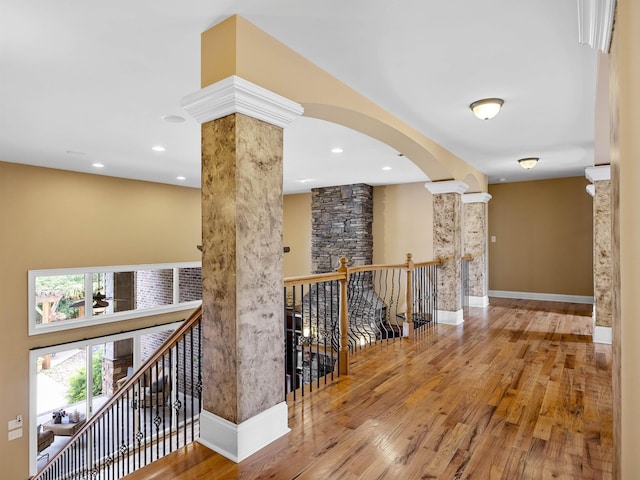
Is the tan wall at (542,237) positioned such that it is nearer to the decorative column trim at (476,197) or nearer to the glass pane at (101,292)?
the decorative column trim at (476,197)

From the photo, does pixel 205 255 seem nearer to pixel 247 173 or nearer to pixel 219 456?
pixel 247 173

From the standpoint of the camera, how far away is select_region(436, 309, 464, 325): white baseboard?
536 cm

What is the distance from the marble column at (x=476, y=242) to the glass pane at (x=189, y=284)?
5.93 metres

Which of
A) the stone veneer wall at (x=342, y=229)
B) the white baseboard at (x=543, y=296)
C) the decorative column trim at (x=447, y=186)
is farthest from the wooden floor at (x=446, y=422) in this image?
the stone veneer wall at (x=342, y=229)

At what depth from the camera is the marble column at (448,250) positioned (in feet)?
17.6

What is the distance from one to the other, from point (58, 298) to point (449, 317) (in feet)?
21.8

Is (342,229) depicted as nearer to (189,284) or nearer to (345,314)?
(189,284)

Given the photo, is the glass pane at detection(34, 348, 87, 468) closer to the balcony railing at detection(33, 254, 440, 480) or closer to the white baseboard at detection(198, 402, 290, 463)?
the balcony railing at detection(33, 254, 440, 480)

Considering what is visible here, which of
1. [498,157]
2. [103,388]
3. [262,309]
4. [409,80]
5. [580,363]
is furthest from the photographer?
[103,388]

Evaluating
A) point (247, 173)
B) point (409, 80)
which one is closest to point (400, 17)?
point (409, 80)

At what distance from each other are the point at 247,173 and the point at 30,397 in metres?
6.48

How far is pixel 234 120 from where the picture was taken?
206 cm

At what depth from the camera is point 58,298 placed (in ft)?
21.2

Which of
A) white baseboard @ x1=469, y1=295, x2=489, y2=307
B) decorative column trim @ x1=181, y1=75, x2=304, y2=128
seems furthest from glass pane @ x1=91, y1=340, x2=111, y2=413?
white baseboard @ x1=469, y1=295, x2=489, y2=307
